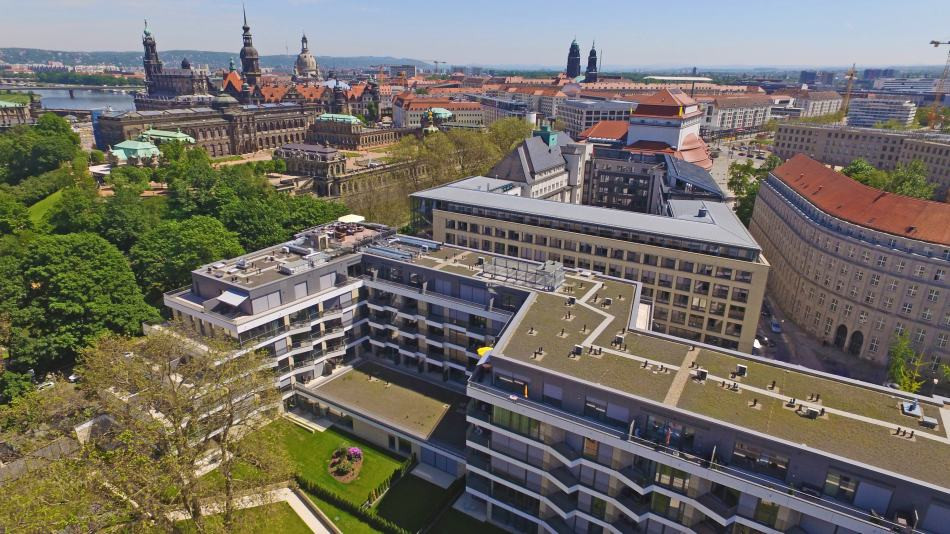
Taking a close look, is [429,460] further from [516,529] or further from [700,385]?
[700,385]

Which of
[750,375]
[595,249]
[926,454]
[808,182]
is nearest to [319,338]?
[595,249]

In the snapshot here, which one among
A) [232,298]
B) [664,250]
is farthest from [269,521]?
[664,250]

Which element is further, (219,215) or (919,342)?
(219,215)

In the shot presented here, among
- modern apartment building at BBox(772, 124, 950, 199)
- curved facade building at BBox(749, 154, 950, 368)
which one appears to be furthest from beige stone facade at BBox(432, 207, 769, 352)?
modern apartment building at BBox(772, 124, 950, 199)

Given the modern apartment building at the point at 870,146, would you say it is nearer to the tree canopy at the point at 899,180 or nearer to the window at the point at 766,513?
the tree canopy at the point at 899,180

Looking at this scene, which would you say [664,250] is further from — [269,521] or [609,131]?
[609,131]

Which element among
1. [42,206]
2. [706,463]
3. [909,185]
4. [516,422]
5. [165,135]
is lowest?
[42,206]
